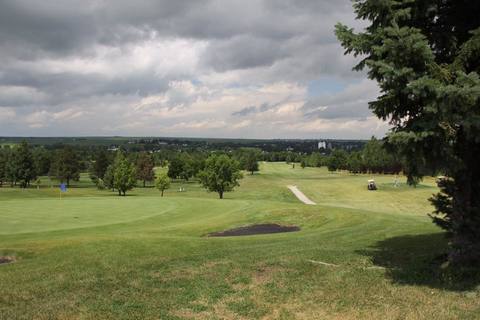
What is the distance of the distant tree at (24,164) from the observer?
9119 cm

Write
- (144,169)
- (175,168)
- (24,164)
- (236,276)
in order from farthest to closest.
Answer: (175,168), (144,169), (24,164), (236,276)

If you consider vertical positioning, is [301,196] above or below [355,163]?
below

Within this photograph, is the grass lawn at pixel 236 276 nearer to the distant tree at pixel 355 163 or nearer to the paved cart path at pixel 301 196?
the paved cart path at pixel 301 196

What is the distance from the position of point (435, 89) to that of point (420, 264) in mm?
6494

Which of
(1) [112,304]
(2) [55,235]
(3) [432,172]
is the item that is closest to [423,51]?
(3) [432,172]

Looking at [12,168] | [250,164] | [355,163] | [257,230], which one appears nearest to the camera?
[257,230]

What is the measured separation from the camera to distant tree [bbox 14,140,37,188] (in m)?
91.2

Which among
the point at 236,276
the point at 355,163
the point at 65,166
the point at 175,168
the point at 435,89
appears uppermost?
the point at 435,89

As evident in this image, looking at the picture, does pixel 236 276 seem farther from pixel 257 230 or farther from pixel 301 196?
pixel 301 196

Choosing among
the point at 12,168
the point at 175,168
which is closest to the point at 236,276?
the point at 12,168

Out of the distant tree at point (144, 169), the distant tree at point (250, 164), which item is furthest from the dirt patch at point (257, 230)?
the distant tree at point (250, 164)

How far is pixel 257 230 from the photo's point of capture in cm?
2802

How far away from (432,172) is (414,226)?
13.2m

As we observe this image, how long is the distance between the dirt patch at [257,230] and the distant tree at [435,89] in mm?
15194
